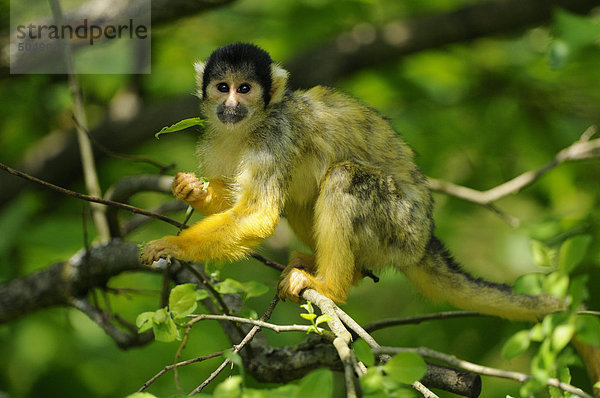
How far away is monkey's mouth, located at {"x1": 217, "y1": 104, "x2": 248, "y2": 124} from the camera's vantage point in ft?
15.9

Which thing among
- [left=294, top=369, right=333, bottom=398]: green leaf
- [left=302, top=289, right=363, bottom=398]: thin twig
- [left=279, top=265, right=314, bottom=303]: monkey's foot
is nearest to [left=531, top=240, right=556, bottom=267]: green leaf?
[left=302, top=289, right=363, bottom=398]: thin twig

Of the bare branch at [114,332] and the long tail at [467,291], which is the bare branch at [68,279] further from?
the long tail at [467,291]

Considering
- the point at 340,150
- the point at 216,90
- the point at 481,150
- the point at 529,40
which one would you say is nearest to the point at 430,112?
the point at 481,150

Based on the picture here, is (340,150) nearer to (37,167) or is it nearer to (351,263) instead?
(351,263)

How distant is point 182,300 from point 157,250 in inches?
42.0

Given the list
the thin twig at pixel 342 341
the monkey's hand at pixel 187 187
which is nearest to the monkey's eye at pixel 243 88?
the monkey's hand at pixel 187 187

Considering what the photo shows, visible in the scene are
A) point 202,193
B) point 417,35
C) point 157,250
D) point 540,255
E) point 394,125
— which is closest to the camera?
point 540,255

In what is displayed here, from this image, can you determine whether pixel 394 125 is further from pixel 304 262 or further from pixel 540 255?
pixel 540 255

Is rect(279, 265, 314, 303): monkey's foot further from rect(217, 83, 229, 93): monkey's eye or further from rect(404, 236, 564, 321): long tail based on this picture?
rect(217, 83, 229, 93): monkey's eye

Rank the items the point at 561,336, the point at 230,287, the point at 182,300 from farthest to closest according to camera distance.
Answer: the point at 230,287 < the point at 182,300 < the point at 561,336

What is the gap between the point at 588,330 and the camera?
225cm

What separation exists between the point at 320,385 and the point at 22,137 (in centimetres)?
794

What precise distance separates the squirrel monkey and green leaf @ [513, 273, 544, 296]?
7.35ft

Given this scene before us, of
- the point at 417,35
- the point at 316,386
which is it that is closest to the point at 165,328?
the point at 316,386
